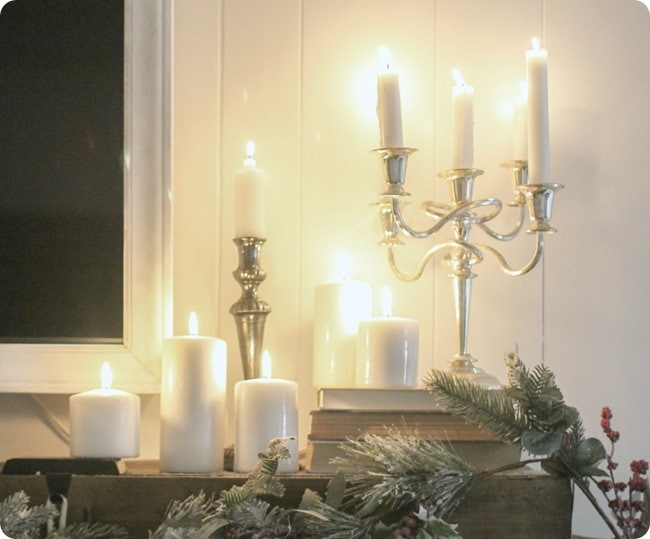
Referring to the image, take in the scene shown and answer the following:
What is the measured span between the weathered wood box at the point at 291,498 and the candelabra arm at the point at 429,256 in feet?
0.94

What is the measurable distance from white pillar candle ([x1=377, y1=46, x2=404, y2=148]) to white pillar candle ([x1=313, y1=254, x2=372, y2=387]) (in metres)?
0.16

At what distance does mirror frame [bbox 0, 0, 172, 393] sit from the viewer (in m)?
1.11

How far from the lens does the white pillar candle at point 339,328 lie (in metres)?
1.08

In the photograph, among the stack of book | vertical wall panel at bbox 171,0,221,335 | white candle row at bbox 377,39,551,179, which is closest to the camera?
the stack of book

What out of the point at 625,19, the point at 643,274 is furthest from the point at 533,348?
the point at 625,19

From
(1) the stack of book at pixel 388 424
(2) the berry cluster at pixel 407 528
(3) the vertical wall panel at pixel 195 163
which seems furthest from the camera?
(3) the vertical wall panel at pixel 195 163

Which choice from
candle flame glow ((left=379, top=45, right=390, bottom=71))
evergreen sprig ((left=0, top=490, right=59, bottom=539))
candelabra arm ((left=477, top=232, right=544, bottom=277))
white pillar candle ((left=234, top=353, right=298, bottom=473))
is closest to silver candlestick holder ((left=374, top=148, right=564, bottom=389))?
candelabra arm ((left=477, top=232, right=544, bottom=277))

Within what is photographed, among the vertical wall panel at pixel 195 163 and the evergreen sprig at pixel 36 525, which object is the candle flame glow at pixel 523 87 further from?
the evergreen sprig at pixel 36 525

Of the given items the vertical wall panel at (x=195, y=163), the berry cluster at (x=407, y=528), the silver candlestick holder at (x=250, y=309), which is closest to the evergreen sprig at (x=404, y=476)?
the berry cluster at (x=407, y=528)

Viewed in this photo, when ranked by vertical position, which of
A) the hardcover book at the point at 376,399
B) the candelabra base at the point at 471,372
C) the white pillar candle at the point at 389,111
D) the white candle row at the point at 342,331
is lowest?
the hardcover book at the point at 376,399

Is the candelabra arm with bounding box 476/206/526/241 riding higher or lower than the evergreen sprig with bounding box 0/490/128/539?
higher

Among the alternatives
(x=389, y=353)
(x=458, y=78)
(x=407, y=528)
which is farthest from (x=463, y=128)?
(x=407, y=528)

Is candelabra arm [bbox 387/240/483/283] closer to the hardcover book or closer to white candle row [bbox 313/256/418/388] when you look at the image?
white candle row [bbox 313/256/418/388]

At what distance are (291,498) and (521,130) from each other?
528 mm
